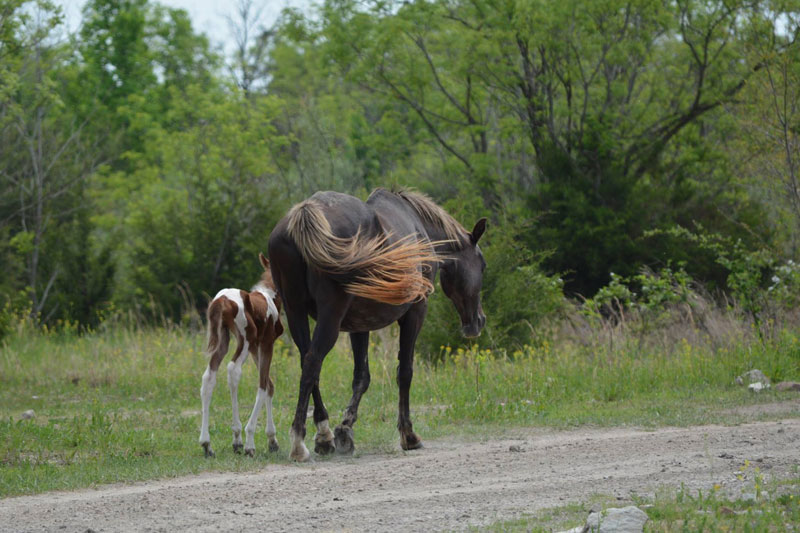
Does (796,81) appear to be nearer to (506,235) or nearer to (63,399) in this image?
(506,235)

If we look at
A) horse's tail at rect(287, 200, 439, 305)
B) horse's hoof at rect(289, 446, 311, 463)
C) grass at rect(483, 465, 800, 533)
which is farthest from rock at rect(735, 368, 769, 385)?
horse's hoof at rect(289, 446, 311, 463)

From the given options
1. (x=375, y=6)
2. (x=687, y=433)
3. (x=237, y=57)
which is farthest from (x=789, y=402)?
(x=237, y=57)

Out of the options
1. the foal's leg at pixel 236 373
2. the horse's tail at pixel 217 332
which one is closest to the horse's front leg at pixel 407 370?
the foal's leg at pixel 236 373

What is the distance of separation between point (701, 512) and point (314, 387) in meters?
3.48

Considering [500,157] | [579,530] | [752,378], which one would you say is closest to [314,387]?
[579,530]

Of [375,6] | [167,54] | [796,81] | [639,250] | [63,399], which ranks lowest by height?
[63,399]

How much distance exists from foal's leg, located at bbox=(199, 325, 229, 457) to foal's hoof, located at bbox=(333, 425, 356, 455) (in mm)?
1083

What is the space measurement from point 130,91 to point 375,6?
2088 cm

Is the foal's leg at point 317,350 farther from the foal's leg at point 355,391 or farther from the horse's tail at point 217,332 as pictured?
the horse's tail at point 217,332

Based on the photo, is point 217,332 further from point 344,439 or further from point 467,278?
point 467,278

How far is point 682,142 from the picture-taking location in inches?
991

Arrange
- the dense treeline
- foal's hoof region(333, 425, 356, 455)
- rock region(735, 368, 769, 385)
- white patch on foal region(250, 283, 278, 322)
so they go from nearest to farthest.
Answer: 1. foal's hoof region(333, 425, 356, 455)
2. white patch on foal region(250, 283, 278, 322)
3. rock region(735, 368, 769, 385)
4. the dense treeline

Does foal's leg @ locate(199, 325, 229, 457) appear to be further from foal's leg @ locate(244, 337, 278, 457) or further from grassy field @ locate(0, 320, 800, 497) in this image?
foal's leg @ locate(244, 337, 278, 457)

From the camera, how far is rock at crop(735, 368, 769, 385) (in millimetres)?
11781
